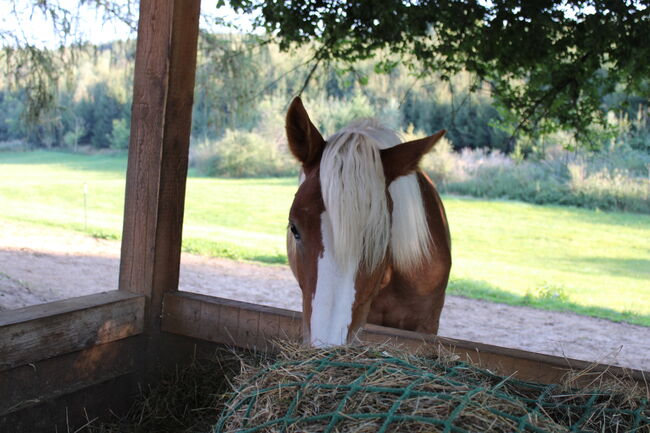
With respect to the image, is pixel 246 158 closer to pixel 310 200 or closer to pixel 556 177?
pixel 556 177

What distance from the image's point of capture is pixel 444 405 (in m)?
1.15

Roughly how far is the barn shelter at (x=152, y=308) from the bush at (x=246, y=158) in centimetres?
1862

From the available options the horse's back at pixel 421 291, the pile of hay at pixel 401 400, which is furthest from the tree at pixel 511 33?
A: the pile of hay at pixel 401 400

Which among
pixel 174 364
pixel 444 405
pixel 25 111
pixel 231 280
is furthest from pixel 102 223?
pixel 444 405

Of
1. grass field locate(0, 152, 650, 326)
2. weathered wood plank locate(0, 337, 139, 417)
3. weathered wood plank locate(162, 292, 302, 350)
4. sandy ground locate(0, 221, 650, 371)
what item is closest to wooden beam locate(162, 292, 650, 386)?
weathered wood plank locate(162, 292, 302, 350)

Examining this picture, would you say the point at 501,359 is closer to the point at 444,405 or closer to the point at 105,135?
the point at 444,405

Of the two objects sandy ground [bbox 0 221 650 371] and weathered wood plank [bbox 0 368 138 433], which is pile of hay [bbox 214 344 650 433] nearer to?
weathered wood plank [bbox 0 368 138 433]

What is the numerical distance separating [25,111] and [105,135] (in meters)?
20.2

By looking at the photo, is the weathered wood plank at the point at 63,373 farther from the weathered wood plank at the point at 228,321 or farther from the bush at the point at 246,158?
the bush at the point at 246,158

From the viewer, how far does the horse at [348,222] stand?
1944 mm

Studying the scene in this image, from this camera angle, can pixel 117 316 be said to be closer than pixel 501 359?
No

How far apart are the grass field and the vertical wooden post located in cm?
705

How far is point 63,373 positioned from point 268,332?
0.80 meters

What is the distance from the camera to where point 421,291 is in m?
2.86
